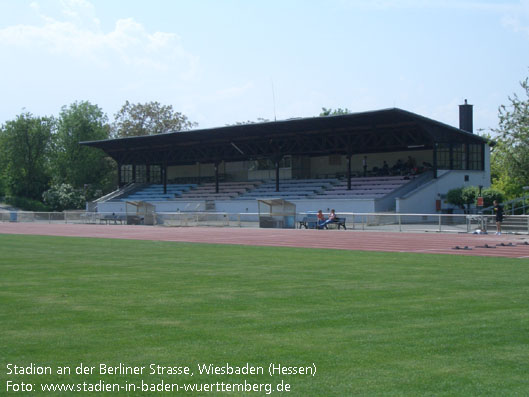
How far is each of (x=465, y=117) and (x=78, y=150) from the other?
4723 centimetres

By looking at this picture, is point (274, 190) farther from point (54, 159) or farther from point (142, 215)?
point (54, 159)

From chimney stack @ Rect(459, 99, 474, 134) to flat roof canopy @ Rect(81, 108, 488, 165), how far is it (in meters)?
6.13

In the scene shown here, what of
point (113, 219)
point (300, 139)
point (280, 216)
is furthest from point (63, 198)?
point (280, 216)

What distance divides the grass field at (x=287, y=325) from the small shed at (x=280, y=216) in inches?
1113

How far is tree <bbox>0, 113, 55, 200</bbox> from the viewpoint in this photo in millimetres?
87625

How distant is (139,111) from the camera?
9638 centimetres

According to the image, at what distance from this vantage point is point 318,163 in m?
67.4

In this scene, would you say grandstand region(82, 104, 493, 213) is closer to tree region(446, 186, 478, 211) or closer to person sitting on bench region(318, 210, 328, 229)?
tree region(446, 186, 478, 211)

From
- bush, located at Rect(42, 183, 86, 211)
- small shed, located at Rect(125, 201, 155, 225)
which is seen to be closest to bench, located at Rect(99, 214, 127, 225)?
small shed, located at Rect(125, 201, 155, 225)

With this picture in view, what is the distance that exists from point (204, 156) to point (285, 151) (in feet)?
36.4

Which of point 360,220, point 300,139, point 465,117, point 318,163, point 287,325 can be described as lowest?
point 287,325

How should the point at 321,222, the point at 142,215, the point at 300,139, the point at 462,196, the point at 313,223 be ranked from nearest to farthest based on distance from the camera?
the point at 321,222, the point at 313,223, the point at 462,196, the point at 142,215, the point at 300,139

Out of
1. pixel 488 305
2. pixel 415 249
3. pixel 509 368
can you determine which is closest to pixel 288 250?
pixel 415 249

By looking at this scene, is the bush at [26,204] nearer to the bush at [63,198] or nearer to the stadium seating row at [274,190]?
the bush at [63,198]
